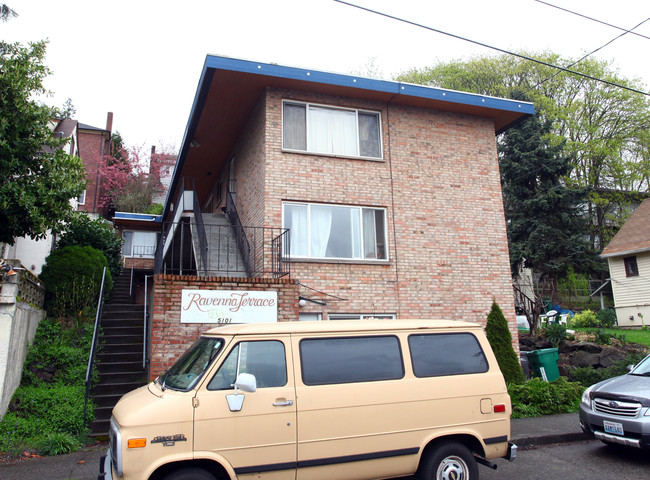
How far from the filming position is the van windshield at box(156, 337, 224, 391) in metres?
4.89

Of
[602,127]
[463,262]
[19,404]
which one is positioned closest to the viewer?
[19,404]

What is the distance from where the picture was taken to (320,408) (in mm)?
5004

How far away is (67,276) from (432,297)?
8.36 m

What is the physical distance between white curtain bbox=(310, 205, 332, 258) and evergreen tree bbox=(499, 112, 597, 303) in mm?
15374

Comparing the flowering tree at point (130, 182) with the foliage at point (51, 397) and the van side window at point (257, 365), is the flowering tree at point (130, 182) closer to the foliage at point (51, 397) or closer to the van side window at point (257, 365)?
the foliage at point (51, 397)

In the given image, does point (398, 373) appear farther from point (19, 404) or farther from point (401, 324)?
point (19, 404)

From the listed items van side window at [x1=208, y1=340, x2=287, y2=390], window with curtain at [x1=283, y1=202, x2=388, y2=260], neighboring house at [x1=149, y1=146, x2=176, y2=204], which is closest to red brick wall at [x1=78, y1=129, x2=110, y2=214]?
neighboring house at [x1=149, y1=146, x2=176, y2=204]

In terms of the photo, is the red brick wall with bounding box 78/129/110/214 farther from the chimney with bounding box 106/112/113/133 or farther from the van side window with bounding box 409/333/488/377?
the van side window with bounding box 409/333/488/377

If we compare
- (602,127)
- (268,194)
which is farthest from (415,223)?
(602,127)

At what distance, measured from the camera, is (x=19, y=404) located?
8.20 m

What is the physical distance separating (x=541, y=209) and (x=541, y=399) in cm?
1613

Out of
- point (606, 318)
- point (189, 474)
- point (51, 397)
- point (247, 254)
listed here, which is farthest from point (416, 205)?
point (606, 318)

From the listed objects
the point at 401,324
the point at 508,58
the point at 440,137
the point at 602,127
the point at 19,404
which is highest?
the point at 508,58

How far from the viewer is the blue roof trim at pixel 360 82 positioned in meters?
11.0
